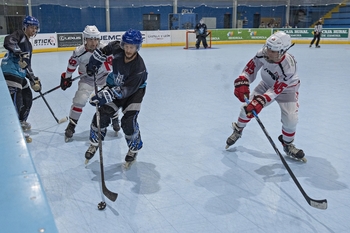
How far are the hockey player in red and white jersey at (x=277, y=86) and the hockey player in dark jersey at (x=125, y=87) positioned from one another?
3.11 ft

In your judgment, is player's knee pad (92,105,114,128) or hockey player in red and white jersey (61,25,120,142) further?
hockey player in red and white jersey (61,25,120,142)

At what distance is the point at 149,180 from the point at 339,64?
8.92 meters

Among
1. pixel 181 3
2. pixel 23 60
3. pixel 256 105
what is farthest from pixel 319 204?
pixel 181 3

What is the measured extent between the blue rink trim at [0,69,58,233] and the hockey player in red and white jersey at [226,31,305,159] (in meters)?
1.94

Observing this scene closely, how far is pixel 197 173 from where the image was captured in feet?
10.1

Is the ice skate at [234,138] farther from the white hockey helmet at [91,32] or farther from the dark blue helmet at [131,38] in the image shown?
the white hockey helmet at [91,32]

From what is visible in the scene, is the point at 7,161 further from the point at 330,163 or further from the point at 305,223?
the point at 330,163

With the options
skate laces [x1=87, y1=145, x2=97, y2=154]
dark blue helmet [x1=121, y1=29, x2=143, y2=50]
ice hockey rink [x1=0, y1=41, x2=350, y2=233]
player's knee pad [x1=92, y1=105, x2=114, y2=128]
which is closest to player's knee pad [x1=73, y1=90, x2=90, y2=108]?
ice hockey rink [x1=0, y1=41, x2=350, y2=233]

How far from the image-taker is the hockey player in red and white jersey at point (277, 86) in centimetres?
292

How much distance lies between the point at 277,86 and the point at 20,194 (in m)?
2.39

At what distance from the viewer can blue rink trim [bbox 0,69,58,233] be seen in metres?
1.03

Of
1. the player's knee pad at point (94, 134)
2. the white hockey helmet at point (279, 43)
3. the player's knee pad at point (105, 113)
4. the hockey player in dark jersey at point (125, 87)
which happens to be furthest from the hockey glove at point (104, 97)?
the white hockey helmet at point (279, 43)

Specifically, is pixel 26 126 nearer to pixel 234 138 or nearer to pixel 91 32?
pixel 91 32

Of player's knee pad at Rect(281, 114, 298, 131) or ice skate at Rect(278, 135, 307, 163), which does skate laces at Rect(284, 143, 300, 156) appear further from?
player's knee pad at Rect(281, 114, 298, 131)
